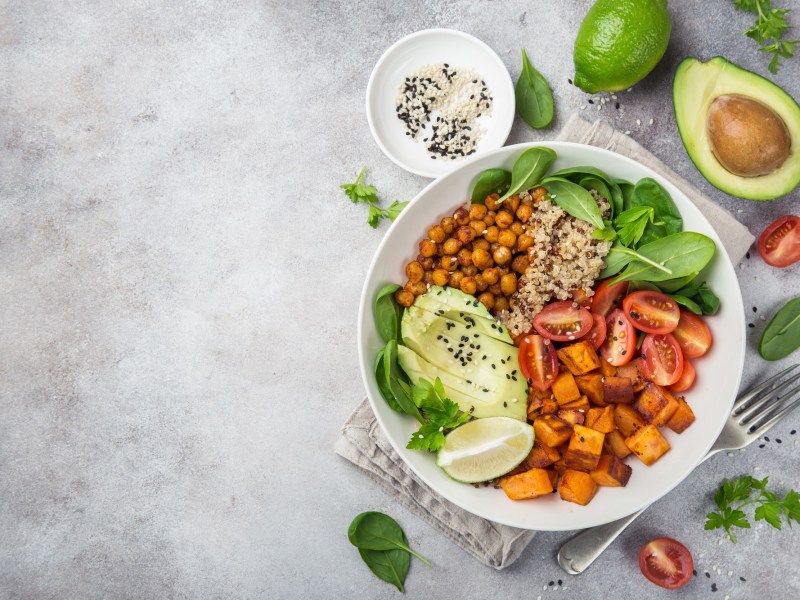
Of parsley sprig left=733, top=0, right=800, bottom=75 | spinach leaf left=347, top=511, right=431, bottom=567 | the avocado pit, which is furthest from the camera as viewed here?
spinach leaf left=347, top=511, right=431, bottom=567

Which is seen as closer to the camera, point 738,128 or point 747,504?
point 738,128

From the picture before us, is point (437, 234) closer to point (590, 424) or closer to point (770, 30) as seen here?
point (590, 424)

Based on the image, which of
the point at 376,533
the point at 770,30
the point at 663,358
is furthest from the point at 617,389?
the point at 770,30

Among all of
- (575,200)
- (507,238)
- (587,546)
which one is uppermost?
(575,200)

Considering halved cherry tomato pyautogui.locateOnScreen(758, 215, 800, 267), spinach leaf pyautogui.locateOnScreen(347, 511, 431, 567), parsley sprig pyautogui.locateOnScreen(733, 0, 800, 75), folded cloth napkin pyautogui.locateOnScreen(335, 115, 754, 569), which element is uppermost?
parsley sprig pyautogui.locateOnScreen(733, 0, 800, 75)

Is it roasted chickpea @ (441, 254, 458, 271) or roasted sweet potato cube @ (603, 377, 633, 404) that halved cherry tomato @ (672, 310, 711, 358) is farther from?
roasted chickpea @ (441, 254, 458, 271)

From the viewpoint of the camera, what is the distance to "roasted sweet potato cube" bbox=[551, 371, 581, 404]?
195cm

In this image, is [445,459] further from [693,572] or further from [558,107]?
[558,107]

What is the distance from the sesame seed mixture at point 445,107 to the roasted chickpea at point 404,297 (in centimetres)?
57

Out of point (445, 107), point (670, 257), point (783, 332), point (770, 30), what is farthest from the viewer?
point (445, 107)

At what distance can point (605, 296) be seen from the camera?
1.99 meters

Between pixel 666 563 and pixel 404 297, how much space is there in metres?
1.40

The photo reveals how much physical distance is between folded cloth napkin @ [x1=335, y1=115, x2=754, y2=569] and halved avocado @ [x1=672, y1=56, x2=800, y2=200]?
190 millimetres

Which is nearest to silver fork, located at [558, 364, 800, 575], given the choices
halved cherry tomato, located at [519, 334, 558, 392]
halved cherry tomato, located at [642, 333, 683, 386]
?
halved cherry tomato, located at [642, 333, 683, 386]
